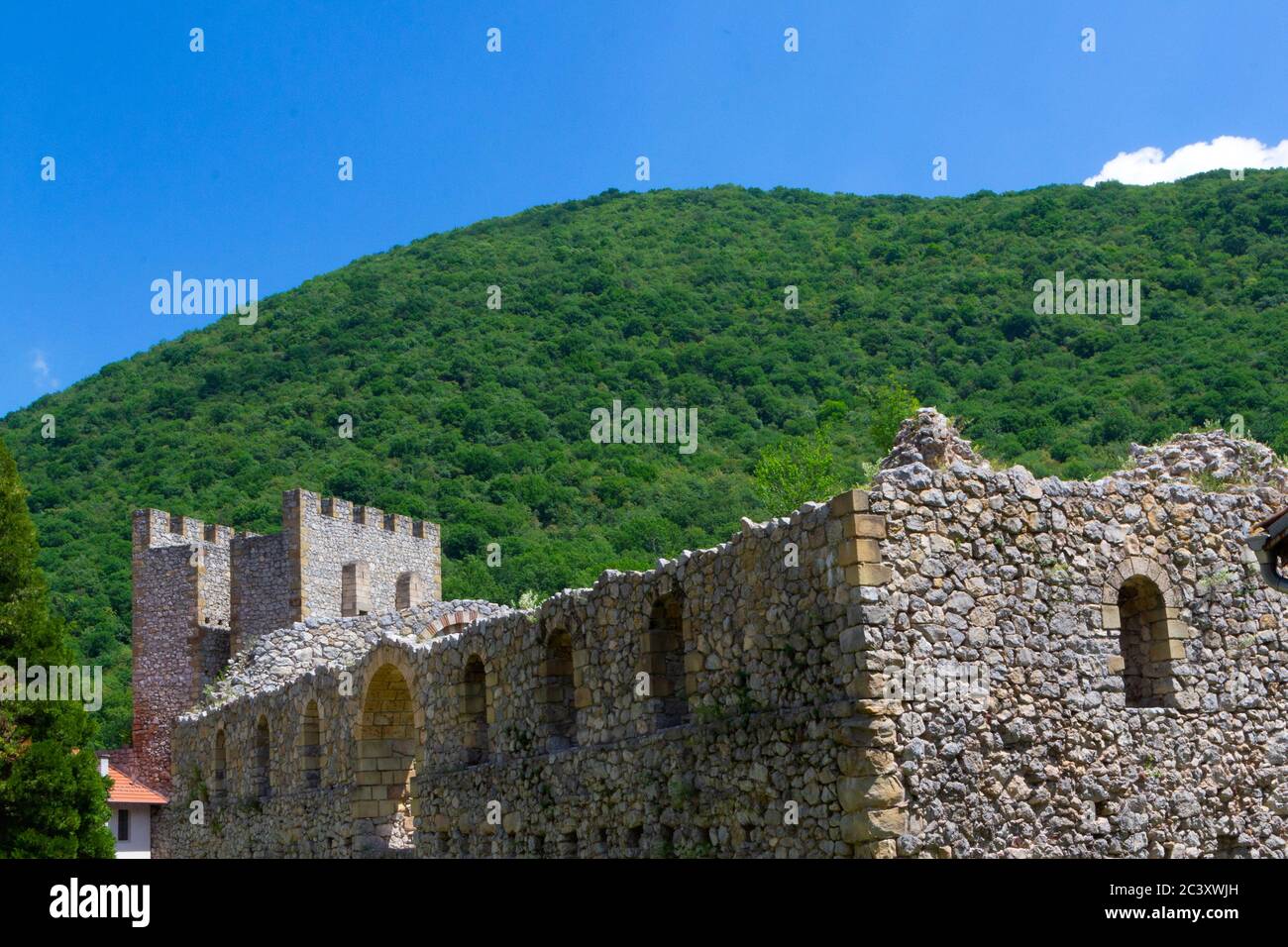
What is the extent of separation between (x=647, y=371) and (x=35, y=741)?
1636 inches

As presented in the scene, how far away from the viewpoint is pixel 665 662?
15.8 meters

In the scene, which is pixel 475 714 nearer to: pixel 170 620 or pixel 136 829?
pixel 136 829

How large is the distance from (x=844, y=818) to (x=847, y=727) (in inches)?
30.5

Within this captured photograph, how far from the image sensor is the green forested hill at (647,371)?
157ft

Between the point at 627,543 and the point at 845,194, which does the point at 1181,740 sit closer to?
the point at 627,543

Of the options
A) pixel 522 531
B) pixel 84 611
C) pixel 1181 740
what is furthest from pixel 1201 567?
pixel 84 611

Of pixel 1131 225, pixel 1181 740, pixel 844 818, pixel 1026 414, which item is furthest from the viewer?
pixel 1131 225

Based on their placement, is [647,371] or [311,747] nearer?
[311,747]

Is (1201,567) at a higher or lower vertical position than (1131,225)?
lower

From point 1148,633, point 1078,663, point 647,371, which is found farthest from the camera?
point 647,371

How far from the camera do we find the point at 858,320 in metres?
61.6

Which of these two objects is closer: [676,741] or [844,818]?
[844,818]

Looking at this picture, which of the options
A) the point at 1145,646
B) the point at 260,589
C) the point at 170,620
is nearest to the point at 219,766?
the point at 260,589
